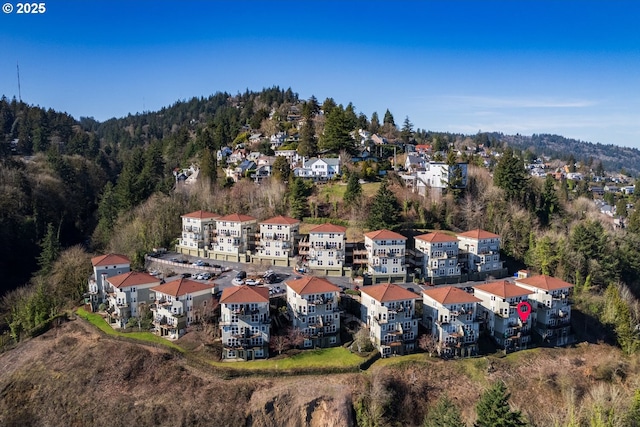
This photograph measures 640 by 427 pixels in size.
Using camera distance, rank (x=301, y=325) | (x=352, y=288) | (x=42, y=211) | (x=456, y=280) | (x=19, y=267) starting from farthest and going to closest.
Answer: (x=42, y=211)
(x=19, y=267)
(x=456, y=280)
(x=352, y=288)
(x=301, y=325)

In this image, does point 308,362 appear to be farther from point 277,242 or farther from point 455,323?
point 277,242

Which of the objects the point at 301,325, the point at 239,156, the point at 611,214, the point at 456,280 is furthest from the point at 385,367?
the point at 611,214

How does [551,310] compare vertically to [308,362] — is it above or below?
above

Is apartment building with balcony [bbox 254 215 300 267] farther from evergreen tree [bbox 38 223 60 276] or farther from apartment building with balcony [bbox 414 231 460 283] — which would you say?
evergreen tree [bbox 38 223 60 276]

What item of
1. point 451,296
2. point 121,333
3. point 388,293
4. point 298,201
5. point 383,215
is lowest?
point 121,333

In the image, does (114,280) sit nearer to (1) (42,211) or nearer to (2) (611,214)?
(1) (42,211)

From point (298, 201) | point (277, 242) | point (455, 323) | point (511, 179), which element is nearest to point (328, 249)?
point (277, 242)

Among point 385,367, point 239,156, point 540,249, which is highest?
point 239,156
